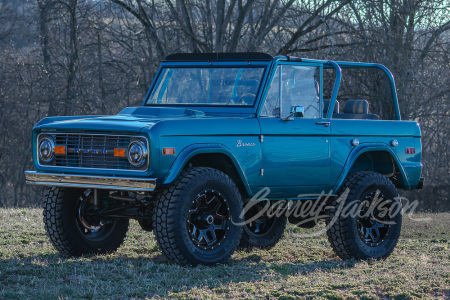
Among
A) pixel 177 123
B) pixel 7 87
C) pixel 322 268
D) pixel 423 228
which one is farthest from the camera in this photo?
pixel 7 87

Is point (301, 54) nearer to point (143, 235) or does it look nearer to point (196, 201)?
point (143, 235)

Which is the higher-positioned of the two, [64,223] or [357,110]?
[357,110]

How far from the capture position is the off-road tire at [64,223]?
7.16 meters

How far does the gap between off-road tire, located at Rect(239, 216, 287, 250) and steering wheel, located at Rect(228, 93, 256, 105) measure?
1660 mm

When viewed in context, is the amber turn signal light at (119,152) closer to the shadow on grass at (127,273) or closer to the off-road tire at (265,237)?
the shadow on grass at (127,273)

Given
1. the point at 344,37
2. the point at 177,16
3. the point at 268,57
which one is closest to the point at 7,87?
the point at 177,16

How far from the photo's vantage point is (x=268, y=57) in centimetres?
762

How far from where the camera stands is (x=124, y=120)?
679 cm

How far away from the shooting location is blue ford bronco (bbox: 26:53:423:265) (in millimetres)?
6445

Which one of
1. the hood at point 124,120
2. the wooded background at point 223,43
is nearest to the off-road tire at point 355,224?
the hood at point 124,120

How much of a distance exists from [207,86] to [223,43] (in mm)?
10759

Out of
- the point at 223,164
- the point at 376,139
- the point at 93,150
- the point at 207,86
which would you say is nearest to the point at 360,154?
the point at 376,139

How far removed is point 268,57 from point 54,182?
2616 mm

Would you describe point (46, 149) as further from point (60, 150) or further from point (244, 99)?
point (244, 99)
